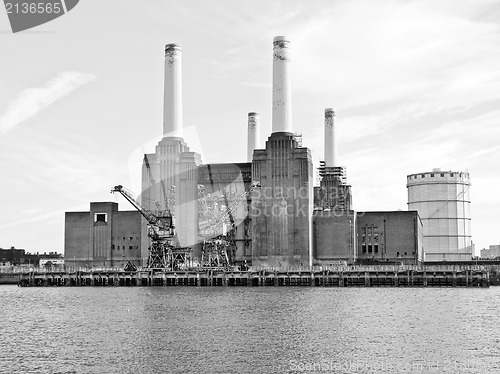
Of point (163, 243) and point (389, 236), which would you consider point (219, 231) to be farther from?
point (389, 236)

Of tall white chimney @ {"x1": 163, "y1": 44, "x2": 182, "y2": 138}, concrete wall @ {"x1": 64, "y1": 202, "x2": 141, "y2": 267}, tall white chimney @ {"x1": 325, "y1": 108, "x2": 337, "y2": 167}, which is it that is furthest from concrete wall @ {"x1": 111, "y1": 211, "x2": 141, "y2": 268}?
tall white chimney @ {"x1": 325, "y1": 108, "x2": 337, "y2": 167}

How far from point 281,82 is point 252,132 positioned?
32293 mm

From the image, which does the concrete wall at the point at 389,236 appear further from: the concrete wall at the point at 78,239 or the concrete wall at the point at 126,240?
the concrete wall at the point at 78,239

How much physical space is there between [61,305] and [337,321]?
106 feet

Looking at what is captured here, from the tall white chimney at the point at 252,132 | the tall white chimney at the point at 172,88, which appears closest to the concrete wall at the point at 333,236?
the tall white chimney at the point at 252,132

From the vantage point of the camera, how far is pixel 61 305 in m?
76.6

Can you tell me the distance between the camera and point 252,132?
15188cm

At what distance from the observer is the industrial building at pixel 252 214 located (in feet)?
402

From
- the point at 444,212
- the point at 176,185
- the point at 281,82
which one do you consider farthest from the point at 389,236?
the point at 176,185

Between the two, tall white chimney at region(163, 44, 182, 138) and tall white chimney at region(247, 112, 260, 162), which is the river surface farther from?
tall white chimney at region(247, 112, 260, 162)

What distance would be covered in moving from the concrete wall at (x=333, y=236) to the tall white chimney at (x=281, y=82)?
59.3ft

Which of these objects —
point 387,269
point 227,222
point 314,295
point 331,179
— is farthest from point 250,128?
point 314,295

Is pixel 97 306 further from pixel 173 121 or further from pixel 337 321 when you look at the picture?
pixel 173 121

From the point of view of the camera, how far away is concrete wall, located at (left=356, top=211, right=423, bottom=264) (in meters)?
127
